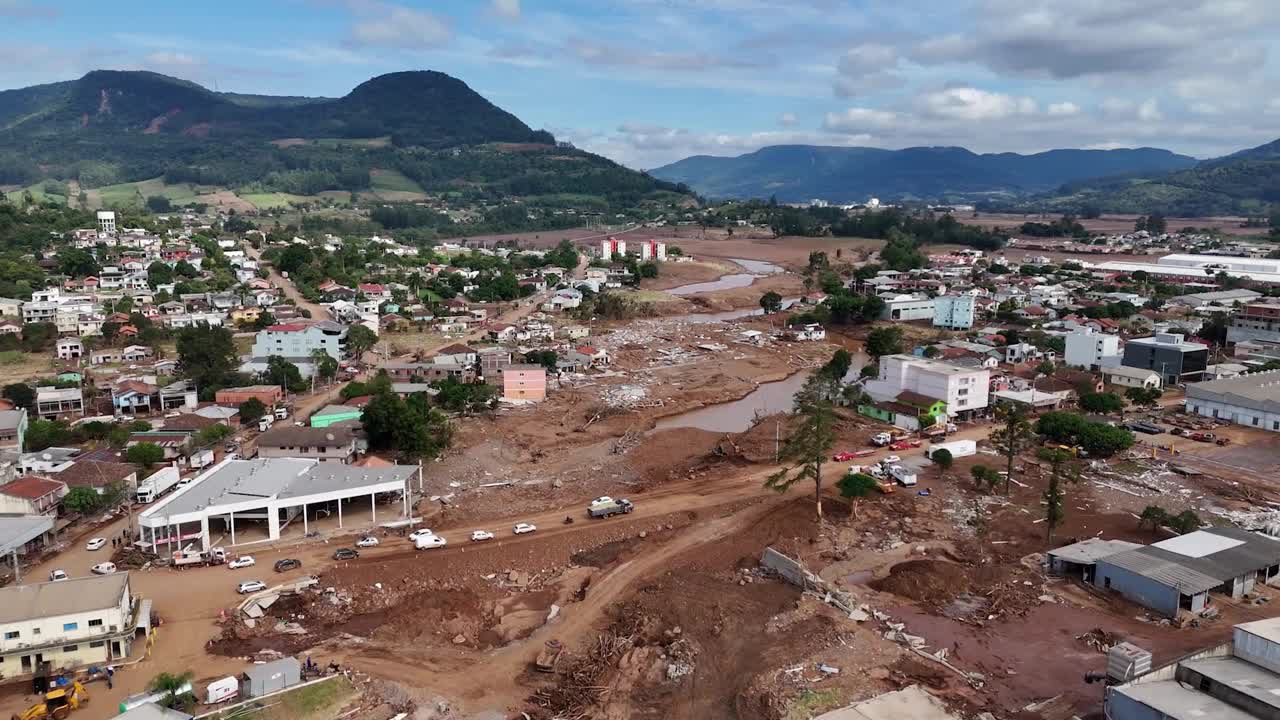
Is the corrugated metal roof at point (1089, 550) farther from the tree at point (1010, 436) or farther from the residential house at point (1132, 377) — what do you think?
the residential house at point (1132, 377)

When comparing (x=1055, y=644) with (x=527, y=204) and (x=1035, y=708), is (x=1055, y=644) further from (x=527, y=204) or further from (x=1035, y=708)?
(x=527, y=204)

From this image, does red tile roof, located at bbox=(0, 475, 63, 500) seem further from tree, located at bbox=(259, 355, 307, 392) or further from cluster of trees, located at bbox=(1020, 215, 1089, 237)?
cluster of trees, located at bbox=(1020, 215, 1089, 237)

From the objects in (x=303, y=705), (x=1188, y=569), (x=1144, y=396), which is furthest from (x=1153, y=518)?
(x=303, y=705)

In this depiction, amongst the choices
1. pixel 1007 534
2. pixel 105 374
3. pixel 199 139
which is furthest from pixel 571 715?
pixel 199 139

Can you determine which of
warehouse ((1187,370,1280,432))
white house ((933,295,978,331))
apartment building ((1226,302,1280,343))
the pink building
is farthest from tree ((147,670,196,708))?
apartment building ((1226,302,1280,343))

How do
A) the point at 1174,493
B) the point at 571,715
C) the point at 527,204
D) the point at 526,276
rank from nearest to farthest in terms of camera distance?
the point at 571,715 → the point at 1174,493 → the point at 526,276 → the point at 527,204

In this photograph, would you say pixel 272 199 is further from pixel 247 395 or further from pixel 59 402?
pixel 247 395
